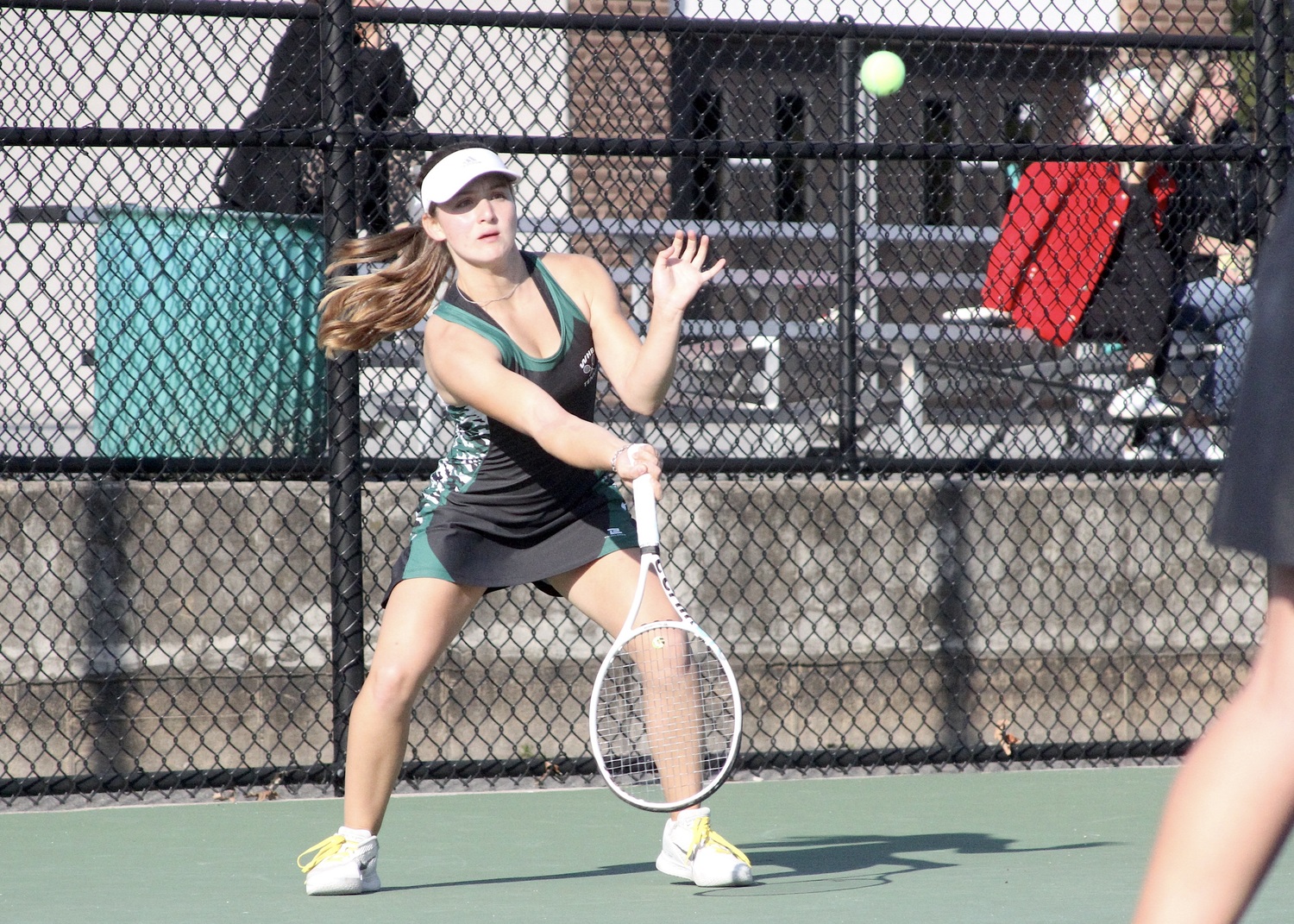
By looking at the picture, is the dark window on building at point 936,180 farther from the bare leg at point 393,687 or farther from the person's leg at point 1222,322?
the bare leg at point 393,687

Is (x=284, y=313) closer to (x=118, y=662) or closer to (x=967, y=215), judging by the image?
(x=118, y=662)

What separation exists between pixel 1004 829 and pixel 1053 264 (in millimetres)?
2358

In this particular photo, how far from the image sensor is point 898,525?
5355 mm

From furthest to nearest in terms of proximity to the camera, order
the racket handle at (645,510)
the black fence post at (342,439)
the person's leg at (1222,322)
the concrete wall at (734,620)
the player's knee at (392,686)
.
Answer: the person's leg at (1222,322) → the concrete wall at (734,620) → the black fence post at (342,439) → the player's knee at (392,686) → the racket handle at (645,510)

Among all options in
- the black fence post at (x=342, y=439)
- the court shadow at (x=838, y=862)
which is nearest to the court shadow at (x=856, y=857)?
the court shadow at (x=838, y=862)

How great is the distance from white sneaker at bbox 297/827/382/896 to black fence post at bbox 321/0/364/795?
3.96ft

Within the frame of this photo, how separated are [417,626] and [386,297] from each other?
769mm

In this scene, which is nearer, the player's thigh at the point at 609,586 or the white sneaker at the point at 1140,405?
the player's thigh at the point at 609,586

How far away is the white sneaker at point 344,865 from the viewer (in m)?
3.55

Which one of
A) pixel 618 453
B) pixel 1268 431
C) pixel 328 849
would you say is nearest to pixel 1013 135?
pixel 618 453

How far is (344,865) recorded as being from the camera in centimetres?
355

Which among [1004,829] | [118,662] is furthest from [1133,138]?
[118,662]

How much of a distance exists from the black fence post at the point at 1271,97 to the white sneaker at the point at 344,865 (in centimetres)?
346

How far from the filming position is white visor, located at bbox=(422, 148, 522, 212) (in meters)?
3.58
